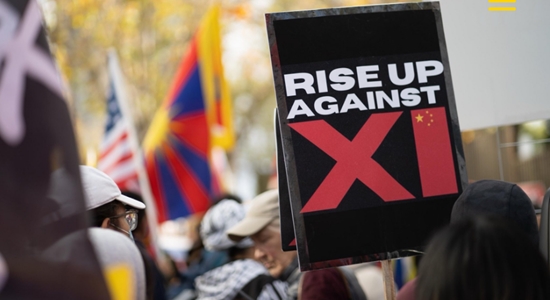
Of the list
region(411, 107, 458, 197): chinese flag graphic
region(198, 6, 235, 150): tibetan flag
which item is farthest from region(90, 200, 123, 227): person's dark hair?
region(198, 6, 235, 150): tibetan flag

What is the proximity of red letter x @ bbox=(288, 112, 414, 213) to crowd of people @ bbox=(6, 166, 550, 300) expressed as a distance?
1.47 feet

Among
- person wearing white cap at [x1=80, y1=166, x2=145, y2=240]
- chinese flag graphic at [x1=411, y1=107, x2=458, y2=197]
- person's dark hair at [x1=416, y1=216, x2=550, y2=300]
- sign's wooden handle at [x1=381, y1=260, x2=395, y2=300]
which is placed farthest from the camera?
chinese flag graphic at [x1=411, y1=107, x2=458, y2=197]

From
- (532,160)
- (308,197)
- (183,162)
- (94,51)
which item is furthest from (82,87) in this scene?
(308,197)

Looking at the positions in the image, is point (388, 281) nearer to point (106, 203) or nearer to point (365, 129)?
point (365, 129)

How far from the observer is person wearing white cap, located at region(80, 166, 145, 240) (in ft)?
8.11

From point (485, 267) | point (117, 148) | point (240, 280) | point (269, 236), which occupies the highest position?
point (117, 148)

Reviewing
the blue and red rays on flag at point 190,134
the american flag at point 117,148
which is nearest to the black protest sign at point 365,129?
the american flag at point 117,148

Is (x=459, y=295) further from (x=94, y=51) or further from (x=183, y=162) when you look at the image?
(x=94, y=51)

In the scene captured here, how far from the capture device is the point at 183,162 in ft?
27.0

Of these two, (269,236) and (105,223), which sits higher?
(105,223)

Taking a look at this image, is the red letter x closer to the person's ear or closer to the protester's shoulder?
the protester's shoulder

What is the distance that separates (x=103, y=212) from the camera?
2.59 m

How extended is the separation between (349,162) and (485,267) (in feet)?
4.01

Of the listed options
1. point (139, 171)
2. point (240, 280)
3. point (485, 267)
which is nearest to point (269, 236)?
point (240, 280)
